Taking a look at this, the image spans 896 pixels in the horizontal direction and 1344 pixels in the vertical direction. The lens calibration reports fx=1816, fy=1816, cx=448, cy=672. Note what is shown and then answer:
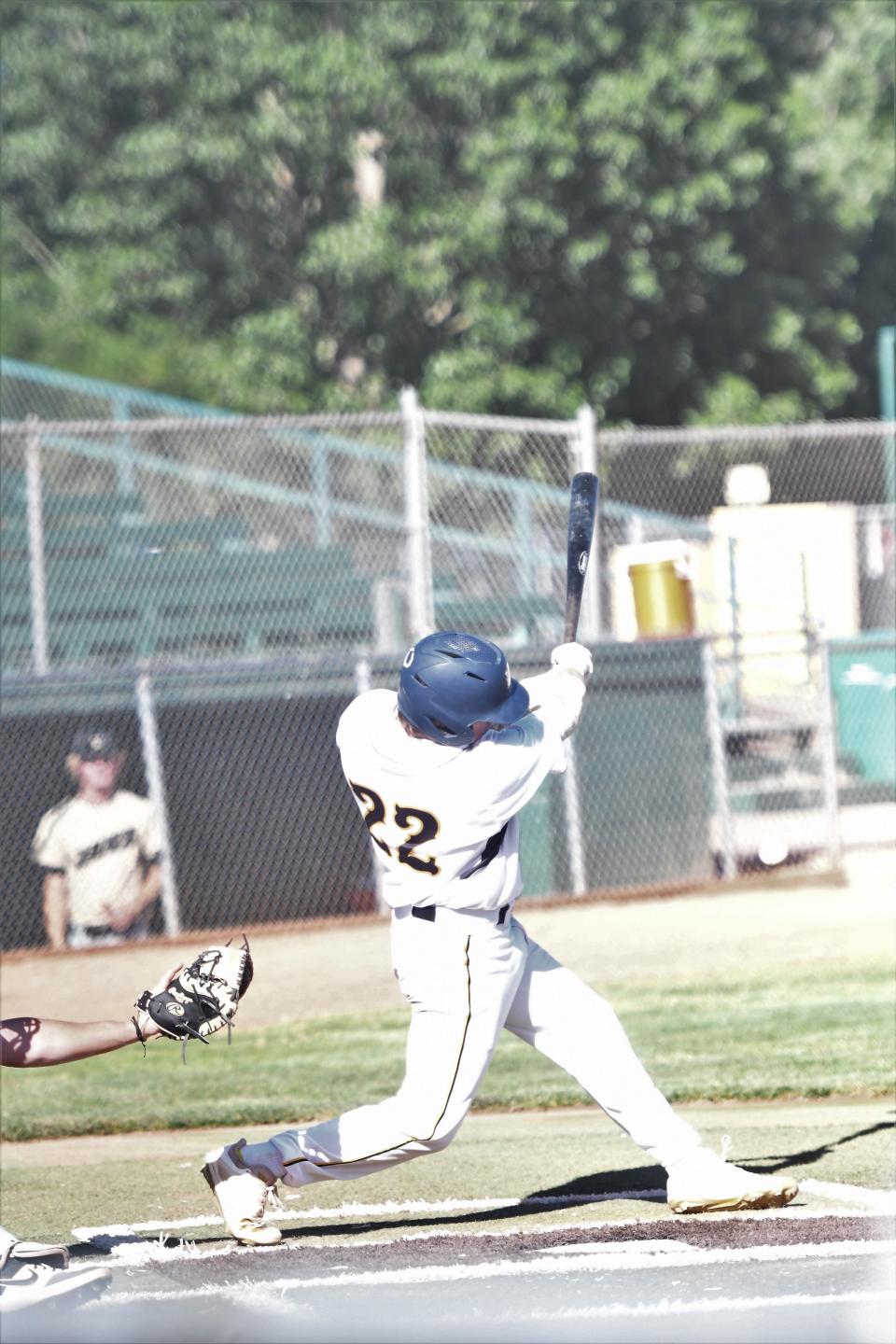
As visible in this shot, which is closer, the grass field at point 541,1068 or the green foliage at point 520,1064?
the grass field at point 541,1068

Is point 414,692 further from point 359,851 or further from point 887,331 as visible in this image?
point 887,331

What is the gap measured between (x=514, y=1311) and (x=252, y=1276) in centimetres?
78

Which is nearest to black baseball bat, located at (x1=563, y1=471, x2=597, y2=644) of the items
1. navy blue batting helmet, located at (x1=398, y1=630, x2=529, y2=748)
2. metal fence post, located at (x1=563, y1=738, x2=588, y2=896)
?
navy blue batting helmet, located at (x1=398, y1=630, x2=529, y2=748)

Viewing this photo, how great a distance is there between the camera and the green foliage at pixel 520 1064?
768cm

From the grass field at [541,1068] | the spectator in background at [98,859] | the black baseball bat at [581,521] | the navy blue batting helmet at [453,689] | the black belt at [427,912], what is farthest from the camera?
the spectator in background at [98,859]

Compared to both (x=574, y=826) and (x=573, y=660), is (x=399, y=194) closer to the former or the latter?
(x=574, y=826)


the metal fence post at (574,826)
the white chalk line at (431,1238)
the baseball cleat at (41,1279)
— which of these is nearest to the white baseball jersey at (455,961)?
the white chalk line at (431,1238)

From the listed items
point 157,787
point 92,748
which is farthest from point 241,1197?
point 157,787

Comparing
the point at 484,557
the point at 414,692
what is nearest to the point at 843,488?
the point at 484,557

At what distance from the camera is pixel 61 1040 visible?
453 centimetres

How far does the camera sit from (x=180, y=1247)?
16.9 ft

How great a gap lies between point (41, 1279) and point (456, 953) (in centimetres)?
134

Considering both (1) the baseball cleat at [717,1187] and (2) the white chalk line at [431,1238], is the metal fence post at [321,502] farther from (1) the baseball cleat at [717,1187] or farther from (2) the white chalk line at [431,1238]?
(1) the baseball cleat at [717,1187]

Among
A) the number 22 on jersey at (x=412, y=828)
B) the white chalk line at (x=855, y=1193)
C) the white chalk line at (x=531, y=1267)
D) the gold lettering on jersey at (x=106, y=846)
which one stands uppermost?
the number 22 on jersey at (x=412, y=828)
